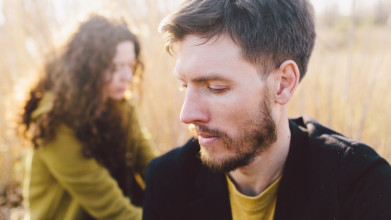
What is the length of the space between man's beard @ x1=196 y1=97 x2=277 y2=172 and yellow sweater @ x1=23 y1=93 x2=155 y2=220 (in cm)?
92

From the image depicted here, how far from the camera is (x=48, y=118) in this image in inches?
69.7

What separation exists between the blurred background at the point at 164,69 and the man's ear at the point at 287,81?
3.44ft

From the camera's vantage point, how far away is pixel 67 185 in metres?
1.83

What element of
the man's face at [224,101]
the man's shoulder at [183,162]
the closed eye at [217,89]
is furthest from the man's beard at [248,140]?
the man's shoulder at [183,162]

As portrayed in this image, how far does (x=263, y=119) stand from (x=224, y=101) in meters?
0.17

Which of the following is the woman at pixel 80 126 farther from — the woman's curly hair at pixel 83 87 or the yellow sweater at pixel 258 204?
the yellow sweater at pixel 258 204

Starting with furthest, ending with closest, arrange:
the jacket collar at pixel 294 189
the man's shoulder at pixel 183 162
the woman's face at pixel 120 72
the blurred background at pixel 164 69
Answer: the blurred background at pixel 164 69
the woman's face at pixel 120 72
the man's shoulder at pixel 183 162
the jacket collar at pixel 294 189

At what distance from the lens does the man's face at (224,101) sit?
1.05 m

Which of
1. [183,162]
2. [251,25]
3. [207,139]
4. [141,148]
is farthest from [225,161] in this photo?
[141,148]

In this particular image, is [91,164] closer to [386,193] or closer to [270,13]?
[270,13]

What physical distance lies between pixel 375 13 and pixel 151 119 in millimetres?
1858

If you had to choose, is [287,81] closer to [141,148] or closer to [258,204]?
[258,204]

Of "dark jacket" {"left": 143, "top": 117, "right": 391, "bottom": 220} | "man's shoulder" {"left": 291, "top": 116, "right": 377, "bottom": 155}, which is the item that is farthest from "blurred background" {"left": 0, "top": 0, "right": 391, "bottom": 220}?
"dark jacket" {"left": 143, "top": 117, "right": 391, "bottom": 220}

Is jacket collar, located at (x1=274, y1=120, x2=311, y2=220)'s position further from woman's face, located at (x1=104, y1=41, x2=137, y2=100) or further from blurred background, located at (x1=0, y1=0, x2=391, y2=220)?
woman's face, located at (x1=104, y1=41, x2=137, y2=100)
